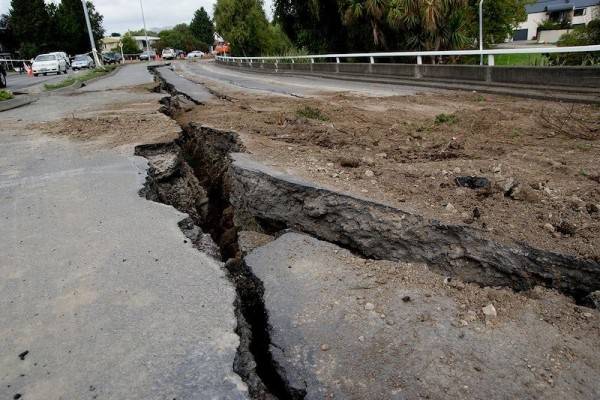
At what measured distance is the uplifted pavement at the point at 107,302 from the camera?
2.00m

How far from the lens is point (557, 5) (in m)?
63.2

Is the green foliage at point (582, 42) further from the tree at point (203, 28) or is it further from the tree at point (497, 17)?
the tree at point (203, 28)

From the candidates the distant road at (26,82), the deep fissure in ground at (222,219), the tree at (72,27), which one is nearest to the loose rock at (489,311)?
the deep fissure in ground at (222,219)

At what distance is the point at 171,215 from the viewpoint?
154 inches

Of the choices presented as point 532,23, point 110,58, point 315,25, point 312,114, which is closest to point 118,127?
point 312,114

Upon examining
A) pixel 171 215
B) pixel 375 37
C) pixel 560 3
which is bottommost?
pixel 171 215

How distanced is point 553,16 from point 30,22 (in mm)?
69075

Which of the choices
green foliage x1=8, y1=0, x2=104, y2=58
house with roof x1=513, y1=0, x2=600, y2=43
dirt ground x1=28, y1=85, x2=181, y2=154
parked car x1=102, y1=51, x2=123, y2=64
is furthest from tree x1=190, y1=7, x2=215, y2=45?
dirt ground x1=28, y1=85, x2=181, y2=154

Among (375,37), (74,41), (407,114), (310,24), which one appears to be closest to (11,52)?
(74,41)

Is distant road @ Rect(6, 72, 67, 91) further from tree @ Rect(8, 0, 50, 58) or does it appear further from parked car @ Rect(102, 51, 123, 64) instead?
tree @ Rect(8, 0, 50, 58)

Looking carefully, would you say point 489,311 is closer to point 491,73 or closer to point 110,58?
point 491,73

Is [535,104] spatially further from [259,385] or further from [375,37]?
[375,37]

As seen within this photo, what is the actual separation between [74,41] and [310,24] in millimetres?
53555

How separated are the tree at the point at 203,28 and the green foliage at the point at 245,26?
2572 inches
